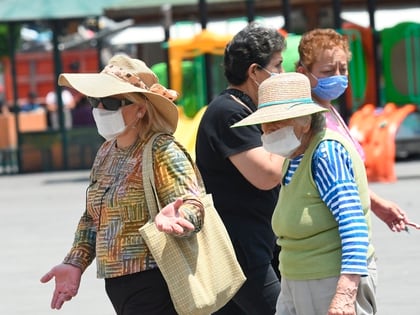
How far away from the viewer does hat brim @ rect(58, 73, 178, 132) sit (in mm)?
4605

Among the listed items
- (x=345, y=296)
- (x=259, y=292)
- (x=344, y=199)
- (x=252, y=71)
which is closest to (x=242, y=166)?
(x=252, y=71)

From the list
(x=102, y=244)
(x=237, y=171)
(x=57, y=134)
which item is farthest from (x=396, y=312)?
(x=57, y=134)

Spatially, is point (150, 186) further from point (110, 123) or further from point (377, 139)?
point (377, 139)

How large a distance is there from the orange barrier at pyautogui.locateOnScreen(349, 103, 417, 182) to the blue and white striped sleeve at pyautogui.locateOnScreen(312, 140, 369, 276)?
11708 millimetres

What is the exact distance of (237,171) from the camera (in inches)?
203

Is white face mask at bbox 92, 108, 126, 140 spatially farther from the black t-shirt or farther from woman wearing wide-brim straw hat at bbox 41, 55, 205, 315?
the black t-shirt

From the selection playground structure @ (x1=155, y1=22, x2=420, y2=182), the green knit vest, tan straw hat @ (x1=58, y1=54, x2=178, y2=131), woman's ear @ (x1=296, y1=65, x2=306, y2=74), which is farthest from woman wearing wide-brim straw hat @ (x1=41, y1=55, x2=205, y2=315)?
playground structure @ (x1=155, y1=22, x2=420, y2=182)

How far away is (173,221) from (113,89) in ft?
2.00

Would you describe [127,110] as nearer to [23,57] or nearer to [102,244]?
[102,244]

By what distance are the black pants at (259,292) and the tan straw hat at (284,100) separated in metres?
1.05

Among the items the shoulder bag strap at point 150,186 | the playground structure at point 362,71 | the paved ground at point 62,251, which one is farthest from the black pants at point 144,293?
the playground structure at point 362,71

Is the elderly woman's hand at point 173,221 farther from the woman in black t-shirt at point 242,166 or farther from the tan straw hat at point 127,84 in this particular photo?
the woman in black t-shirt at point 242,166

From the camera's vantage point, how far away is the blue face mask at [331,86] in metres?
4.71

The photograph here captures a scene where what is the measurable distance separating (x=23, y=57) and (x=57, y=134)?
45.4 ft
